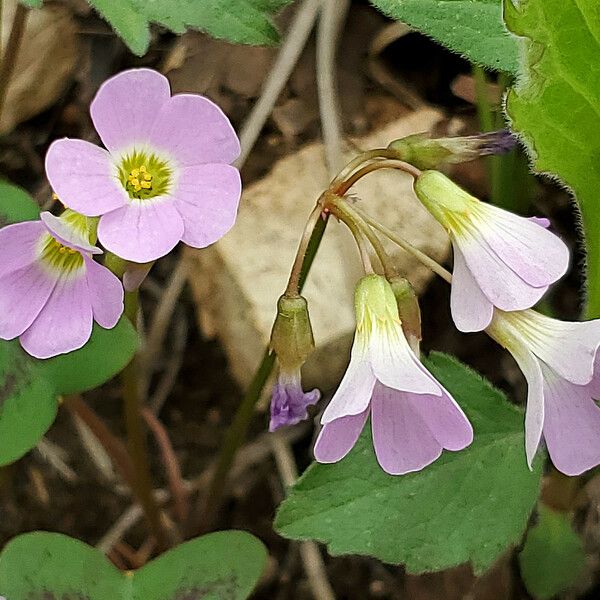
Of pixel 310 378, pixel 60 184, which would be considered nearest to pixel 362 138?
pixel 310 378

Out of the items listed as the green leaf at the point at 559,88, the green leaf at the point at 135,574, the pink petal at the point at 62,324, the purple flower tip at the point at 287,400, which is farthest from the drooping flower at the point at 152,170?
the green leaf at the point at 135,574

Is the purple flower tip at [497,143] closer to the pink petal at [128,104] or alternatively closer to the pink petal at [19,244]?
the pink petal at [128,104]

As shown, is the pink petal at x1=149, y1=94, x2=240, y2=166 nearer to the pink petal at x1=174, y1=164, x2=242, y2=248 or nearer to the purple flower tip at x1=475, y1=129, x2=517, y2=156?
the pink petal at x1=174, y1=164, x2=242, y2=248

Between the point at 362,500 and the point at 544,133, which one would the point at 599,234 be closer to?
the point at 544,133

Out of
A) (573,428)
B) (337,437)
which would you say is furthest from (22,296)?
(573,428)

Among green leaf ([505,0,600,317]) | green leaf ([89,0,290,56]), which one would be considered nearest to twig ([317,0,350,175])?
green leaf ([89,0,290,56])

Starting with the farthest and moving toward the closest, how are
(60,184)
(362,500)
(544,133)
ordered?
1. (362,500)
2. (544,133)
3. (60,184)
